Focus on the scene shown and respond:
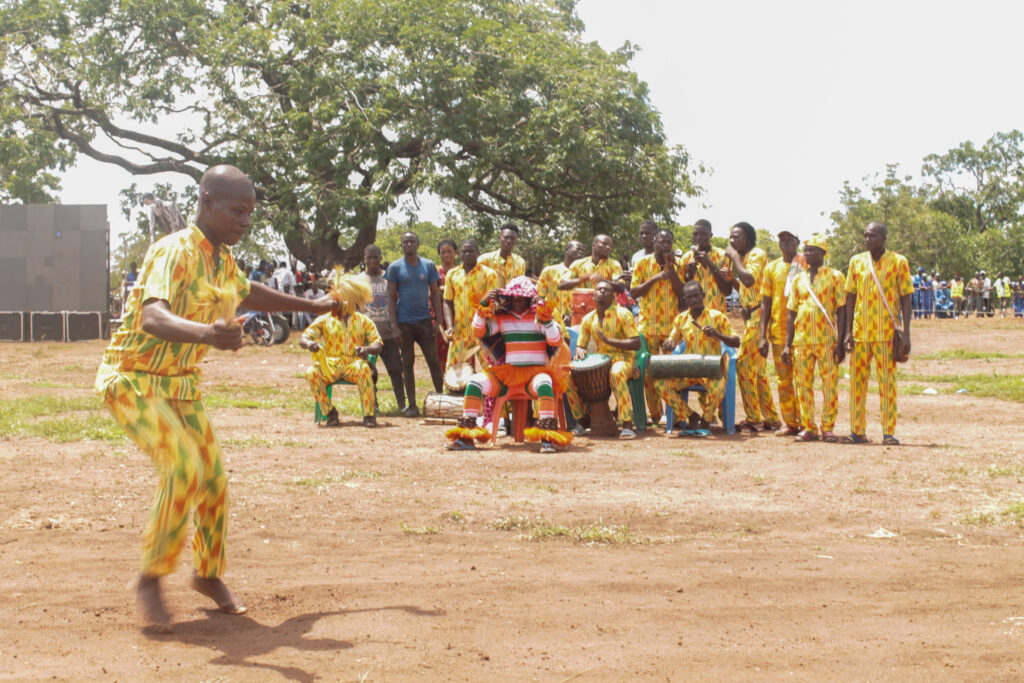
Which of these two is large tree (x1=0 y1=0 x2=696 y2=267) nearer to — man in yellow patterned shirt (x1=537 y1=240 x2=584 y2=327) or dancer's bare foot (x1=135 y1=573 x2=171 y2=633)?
man in yellow patterned shirt (x1=537 y1=240 x2=584 y2=327)

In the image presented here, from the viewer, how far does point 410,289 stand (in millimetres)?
13078

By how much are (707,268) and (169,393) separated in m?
8.00

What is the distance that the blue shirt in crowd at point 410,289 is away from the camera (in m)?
13.1

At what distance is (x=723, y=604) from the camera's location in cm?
523

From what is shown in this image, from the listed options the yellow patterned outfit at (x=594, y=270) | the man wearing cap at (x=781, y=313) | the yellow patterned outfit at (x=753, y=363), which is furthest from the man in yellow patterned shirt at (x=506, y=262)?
the man wearing cap at (x=781, y=313)

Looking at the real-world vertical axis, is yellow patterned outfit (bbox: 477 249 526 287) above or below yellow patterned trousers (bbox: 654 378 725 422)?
above

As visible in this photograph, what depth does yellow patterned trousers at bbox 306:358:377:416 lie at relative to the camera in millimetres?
12070

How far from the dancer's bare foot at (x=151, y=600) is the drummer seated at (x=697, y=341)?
24.3ft

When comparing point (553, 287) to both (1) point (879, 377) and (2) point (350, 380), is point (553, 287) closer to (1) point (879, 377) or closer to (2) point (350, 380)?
(2) point (350, 380)

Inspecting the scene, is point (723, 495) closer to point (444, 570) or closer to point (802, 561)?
point (802, 561)

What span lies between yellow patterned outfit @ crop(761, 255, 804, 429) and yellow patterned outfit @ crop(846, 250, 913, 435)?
0.90 meters

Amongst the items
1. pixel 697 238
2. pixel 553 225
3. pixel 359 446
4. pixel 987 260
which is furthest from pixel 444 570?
pixel 987 260

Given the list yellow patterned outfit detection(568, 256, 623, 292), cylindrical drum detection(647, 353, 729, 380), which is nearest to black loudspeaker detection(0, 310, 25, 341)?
yellow patterned outfit detection(568, 256, 623, 292)

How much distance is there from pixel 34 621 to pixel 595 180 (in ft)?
74.5
